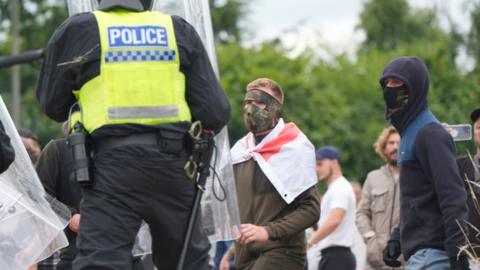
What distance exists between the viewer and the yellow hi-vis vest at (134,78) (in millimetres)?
6855

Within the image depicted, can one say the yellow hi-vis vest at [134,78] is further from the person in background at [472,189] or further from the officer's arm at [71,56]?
the person in background at [472,189]

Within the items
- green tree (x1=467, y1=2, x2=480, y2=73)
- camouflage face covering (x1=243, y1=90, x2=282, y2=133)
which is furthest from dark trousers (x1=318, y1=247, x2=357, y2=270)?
green tree (x1=467, y1=2, x2=480, y2=73)

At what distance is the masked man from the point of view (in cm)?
912

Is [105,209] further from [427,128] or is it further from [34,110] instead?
[34,110]

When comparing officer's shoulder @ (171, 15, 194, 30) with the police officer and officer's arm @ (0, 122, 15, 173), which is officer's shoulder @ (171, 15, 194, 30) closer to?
the police officer

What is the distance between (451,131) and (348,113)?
32769mm

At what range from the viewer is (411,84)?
864 cm

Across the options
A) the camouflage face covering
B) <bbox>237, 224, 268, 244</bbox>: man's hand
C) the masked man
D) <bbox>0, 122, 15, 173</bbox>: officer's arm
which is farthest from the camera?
the camouflage face covering

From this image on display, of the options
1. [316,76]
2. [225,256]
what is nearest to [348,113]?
[316,76]

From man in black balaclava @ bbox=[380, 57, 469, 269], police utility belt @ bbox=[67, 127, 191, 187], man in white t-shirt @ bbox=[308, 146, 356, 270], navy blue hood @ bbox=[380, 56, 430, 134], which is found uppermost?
police utility belt @ bbox=[67, 127, 191, 187]

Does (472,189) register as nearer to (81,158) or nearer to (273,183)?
(273,183)

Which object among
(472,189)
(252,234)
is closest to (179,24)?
(252,234)

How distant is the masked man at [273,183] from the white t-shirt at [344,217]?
9.44 ft

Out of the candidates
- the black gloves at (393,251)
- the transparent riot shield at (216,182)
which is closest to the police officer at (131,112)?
the transparent riot shield at (216,182)
